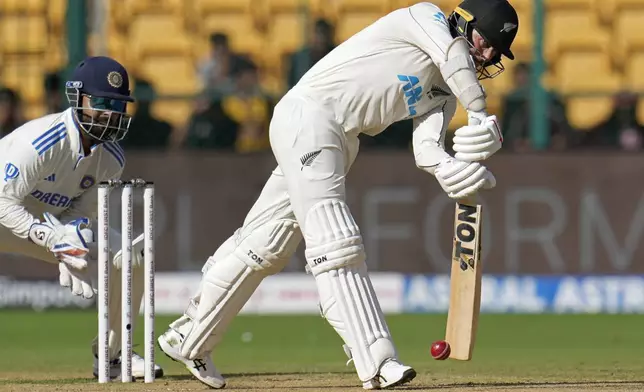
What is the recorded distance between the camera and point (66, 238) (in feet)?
19.7

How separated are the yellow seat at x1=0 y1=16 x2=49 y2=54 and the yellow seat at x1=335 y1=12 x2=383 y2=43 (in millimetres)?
2411

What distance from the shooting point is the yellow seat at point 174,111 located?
36.7ft

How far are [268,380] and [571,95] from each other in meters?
5.34

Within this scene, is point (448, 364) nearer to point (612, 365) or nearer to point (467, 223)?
point (612, 365)

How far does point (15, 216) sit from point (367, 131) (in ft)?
5.60

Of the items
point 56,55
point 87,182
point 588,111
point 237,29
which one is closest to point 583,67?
point 588,111

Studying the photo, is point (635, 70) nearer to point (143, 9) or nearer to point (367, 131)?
point (143, 9)

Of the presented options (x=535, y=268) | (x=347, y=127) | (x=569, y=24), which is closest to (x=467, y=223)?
(x=347, y=127)

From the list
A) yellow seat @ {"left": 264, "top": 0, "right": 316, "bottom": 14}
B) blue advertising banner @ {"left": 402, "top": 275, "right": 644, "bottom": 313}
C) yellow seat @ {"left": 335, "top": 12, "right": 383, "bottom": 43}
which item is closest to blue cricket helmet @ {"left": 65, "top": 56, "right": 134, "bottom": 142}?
blue advertising banner @ {"left": 402, "top": 275, "right": 644, "bottom": 313}

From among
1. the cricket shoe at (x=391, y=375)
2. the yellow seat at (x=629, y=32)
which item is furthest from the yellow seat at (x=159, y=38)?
the cricket shoe at (x=391, y=375)

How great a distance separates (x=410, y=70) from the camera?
5328 mm

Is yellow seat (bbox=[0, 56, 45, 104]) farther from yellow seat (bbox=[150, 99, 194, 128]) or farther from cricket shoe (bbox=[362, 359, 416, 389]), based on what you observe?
cricket shoe (bbox=[362, 359, 416, 389])

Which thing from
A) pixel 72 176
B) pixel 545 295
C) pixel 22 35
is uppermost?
pixel 72 176

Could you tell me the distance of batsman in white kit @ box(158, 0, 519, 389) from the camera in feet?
16.9
